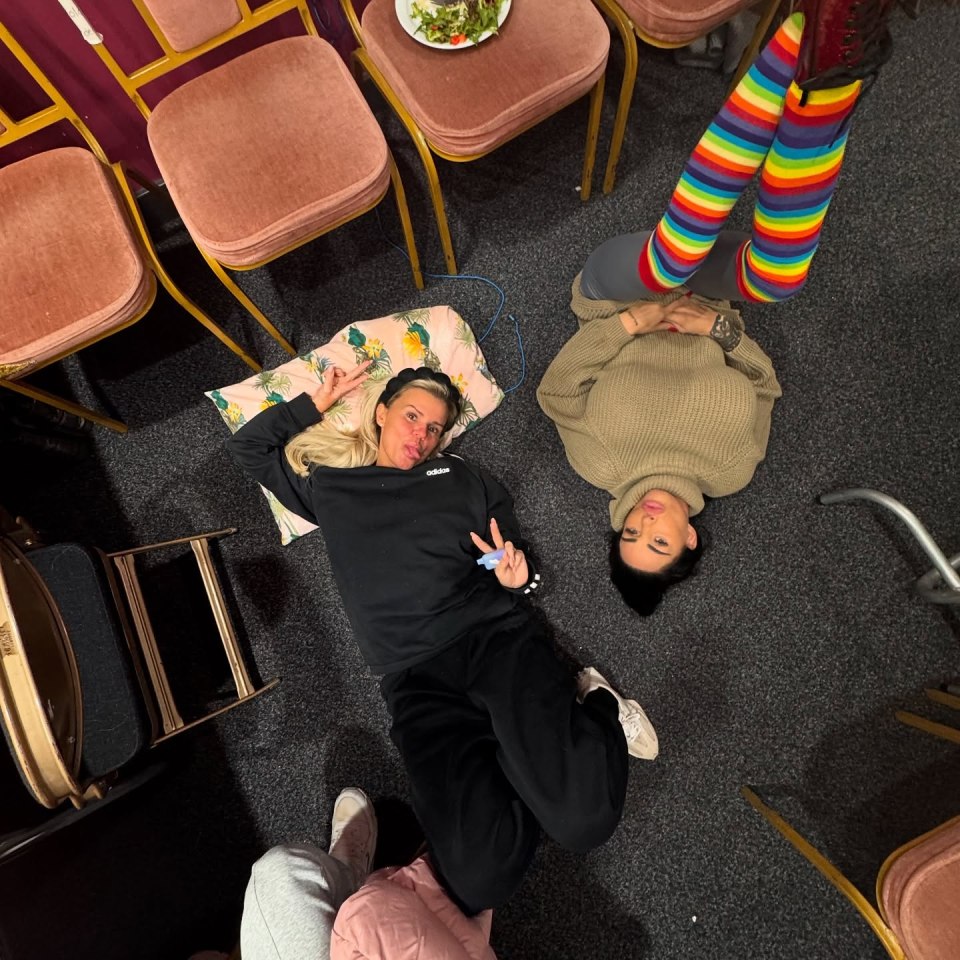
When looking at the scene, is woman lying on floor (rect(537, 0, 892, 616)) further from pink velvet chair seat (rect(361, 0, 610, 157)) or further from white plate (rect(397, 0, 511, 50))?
white plate (rect(397, 0, 511, 50))

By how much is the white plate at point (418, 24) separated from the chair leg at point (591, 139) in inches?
10.8

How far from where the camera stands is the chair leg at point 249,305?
5.11 ft

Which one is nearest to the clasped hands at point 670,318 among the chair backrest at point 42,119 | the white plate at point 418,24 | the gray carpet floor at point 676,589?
the gray carpet floor at point 676,589

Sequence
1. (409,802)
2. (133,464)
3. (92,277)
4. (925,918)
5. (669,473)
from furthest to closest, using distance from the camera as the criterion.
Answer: (133,464), (409,802), (669,473), (92,277), (925,918)

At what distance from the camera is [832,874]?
55.1 inches

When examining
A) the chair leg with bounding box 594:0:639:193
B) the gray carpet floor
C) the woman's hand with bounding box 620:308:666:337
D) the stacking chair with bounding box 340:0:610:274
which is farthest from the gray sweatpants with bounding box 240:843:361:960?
the chair leg with bounding box 594:0:639:193

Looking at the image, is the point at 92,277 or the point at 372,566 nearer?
the point at 92,277

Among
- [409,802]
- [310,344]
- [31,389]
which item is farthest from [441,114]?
[409,802]

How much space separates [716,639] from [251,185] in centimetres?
166

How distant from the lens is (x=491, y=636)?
1.68 m

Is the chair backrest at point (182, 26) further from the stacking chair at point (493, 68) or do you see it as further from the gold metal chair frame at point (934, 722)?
the gold metal chair frame at point (934, 722)

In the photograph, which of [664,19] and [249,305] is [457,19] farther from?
[249,305]

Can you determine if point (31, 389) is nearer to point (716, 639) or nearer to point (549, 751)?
point (549, 751)

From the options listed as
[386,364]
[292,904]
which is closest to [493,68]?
[386,364]
